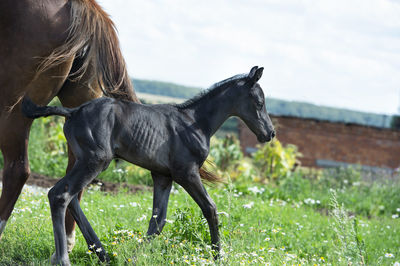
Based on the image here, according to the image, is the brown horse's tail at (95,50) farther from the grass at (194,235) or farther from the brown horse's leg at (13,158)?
the grass at (194,235)

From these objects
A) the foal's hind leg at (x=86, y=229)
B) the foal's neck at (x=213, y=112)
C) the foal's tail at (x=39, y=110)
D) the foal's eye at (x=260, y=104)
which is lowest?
the foal's hind leg at (x=86, y=229)

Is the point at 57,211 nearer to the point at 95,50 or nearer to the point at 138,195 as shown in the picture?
the point at 95,50

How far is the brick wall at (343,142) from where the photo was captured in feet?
51.1

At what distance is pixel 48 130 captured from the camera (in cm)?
1002

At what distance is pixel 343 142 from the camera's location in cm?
1562

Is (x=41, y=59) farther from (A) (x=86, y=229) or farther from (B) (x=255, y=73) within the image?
(B) (x=255, y=73)

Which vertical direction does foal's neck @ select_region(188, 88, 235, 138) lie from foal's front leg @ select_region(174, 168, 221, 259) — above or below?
above

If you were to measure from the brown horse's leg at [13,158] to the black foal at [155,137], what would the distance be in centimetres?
50

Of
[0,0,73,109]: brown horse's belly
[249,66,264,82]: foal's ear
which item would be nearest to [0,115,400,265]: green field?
[249,66,264,82]: foal's ear

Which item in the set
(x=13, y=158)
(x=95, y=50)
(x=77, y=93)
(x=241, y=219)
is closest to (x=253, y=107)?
(x=95, y=50)

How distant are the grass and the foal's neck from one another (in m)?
0.46

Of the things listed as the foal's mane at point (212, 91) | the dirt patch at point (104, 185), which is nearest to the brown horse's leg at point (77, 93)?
the foal's mane at point (212, 91)

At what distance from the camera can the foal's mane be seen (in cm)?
367

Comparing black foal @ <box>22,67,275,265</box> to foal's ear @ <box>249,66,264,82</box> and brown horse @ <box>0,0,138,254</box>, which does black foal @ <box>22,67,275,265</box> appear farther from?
brown horse @ <box>0,0,138,254</box>
